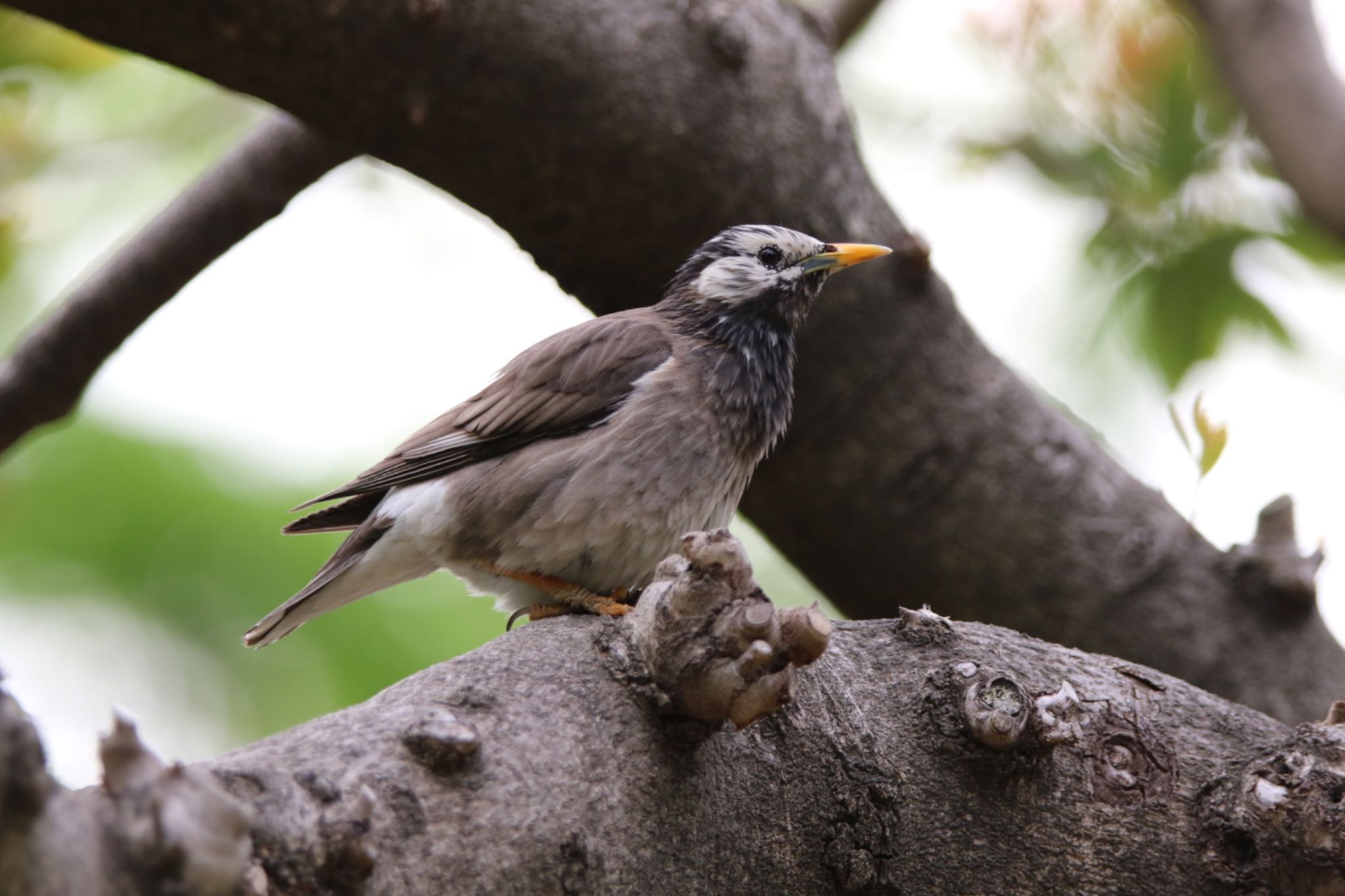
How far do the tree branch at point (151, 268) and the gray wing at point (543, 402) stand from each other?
890 millimetres

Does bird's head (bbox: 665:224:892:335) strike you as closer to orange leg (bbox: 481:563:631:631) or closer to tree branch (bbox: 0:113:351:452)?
orange leg (bbox: 481:563:631:631)

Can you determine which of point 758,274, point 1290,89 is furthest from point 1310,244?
point 758,274

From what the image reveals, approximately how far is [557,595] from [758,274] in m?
1.45

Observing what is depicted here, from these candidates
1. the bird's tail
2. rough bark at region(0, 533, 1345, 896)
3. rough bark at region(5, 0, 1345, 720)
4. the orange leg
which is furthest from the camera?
the bird's tail

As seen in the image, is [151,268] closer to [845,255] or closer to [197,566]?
[845,255]

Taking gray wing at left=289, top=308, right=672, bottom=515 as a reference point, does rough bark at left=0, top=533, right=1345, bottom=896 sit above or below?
above

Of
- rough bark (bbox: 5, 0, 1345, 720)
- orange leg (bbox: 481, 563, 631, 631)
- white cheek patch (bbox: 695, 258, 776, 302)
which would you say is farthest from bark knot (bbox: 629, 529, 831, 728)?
white cheek patch (bbox: 695, 258, 776, 302)

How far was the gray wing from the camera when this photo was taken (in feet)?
12.7

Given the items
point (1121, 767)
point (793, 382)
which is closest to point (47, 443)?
point (793, 382)

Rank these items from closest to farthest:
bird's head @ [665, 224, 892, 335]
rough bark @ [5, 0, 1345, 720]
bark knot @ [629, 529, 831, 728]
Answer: bark knot @ [629, 529, 831, 728] → rough bark @ [5, 0, 1345, 720] → bird's head @ [665, 224, 892, 335]

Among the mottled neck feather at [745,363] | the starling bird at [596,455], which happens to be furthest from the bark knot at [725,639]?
the mottled neck feather at [745,363]

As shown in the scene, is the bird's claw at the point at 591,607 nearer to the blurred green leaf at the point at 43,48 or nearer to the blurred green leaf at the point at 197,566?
the blurred green leaf at the point at 43,48

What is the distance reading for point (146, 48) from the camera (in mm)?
3320

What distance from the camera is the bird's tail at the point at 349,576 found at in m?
3.78
